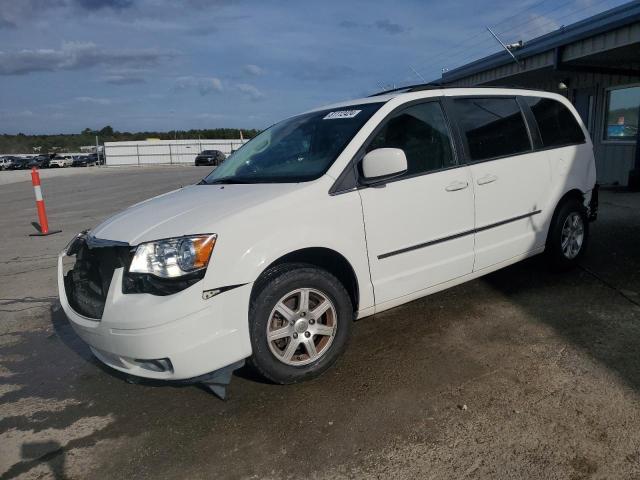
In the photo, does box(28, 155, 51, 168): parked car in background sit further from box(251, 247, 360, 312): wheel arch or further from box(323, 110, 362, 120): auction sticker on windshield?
box(251, 247, 360, 312): wheel arch

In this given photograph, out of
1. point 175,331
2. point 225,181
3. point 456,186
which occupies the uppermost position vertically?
point 225,181

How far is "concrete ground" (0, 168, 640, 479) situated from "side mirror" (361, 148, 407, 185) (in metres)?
1.30

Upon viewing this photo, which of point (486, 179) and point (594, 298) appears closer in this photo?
point (486, 179)

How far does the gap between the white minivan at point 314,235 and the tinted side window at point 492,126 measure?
16 mm

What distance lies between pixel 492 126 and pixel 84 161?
6203 centimetres

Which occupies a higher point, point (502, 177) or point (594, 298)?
point (502, 177)

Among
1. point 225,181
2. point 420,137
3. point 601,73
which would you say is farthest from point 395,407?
point 601,73

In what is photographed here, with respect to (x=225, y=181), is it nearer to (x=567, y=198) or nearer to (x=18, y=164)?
(x=567, y=198)

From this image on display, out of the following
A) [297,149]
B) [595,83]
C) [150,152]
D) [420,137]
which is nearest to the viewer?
[420,137]

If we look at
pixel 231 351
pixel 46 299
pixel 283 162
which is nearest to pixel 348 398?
pixel 231 351

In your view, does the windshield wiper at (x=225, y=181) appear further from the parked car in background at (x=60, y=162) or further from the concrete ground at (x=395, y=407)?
the parked car in background at (x=60, y=162)

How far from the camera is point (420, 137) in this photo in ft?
12.6

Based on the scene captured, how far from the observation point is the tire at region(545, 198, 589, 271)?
484 centimetres

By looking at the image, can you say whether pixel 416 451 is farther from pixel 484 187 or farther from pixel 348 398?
pixel 484 187
